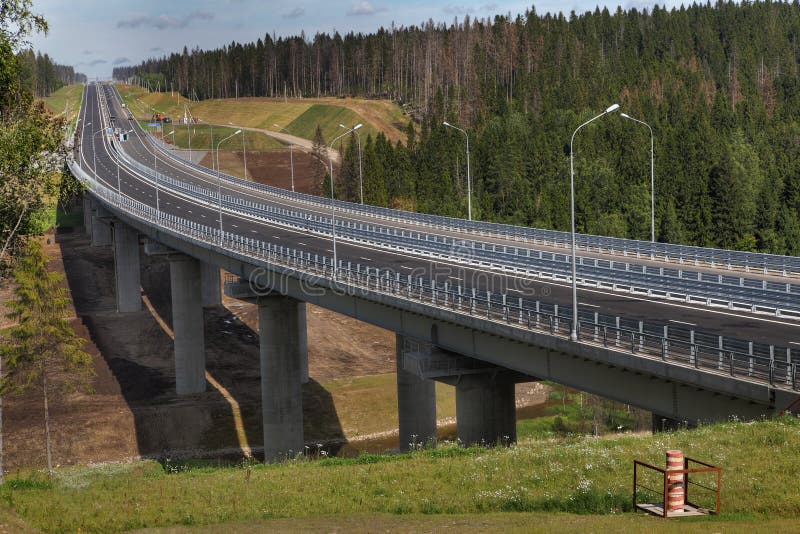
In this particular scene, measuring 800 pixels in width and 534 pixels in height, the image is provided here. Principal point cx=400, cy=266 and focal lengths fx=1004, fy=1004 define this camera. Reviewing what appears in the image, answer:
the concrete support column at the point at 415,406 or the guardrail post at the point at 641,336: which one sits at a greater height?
the guardrail post at the point at 641,336

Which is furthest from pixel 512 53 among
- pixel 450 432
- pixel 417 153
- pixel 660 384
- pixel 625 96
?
pixel 660 384

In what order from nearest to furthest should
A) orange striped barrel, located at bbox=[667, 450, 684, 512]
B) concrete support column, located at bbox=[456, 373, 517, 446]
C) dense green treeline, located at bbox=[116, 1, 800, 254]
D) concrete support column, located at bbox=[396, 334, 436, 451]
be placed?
1. orange striped barrel, located at bbox=[667, 450, 684, 512]
2. concrete support column, located at bbox=[456, 373, 517, 446]
3. concrete support column, located at bbox=[396, 334, 436, 451]
4. dense green treeline, located at bbox=[116, 1, 800, 254]

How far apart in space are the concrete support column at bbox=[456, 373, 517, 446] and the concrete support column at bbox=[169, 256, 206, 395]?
39.1m

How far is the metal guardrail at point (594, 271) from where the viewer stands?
129 ft

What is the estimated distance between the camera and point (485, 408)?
41.9m

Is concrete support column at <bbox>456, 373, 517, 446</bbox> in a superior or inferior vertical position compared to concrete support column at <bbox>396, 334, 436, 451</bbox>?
superior

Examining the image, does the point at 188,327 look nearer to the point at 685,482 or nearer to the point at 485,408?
the point at 485,408

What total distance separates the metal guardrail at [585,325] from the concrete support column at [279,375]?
375cm

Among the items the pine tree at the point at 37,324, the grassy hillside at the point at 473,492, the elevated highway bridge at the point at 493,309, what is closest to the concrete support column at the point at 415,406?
the elevated highway bridge at the point at 493,309

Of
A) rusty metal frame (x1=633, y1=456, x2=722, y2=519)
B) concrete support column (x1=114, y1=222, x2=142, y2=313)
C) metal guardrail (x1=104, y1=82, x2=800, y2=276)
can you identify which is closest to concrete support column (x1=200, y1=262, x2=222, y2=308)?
concrete support column (x1=114, y1=222, x2=142, y2=313)

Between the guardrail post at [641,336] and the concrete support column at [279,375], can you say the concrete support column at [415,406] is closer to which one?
the concrete support column at [279,375]

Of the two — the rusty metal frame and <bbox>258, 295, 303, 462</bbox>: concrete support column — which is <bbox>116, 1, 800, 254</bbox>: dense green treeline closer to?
<bbox>258, 295, 303, 462</bbox>: concrete support column

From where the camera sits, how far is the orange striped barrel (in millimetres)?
21286

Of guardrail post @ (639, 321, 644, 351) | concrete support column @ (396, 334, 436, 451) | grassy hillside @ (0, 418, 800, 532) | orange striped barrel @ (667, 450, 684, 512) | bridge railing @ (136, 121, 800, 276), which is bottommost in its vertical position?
concrete support column @ (396, 334, 436, 451)
